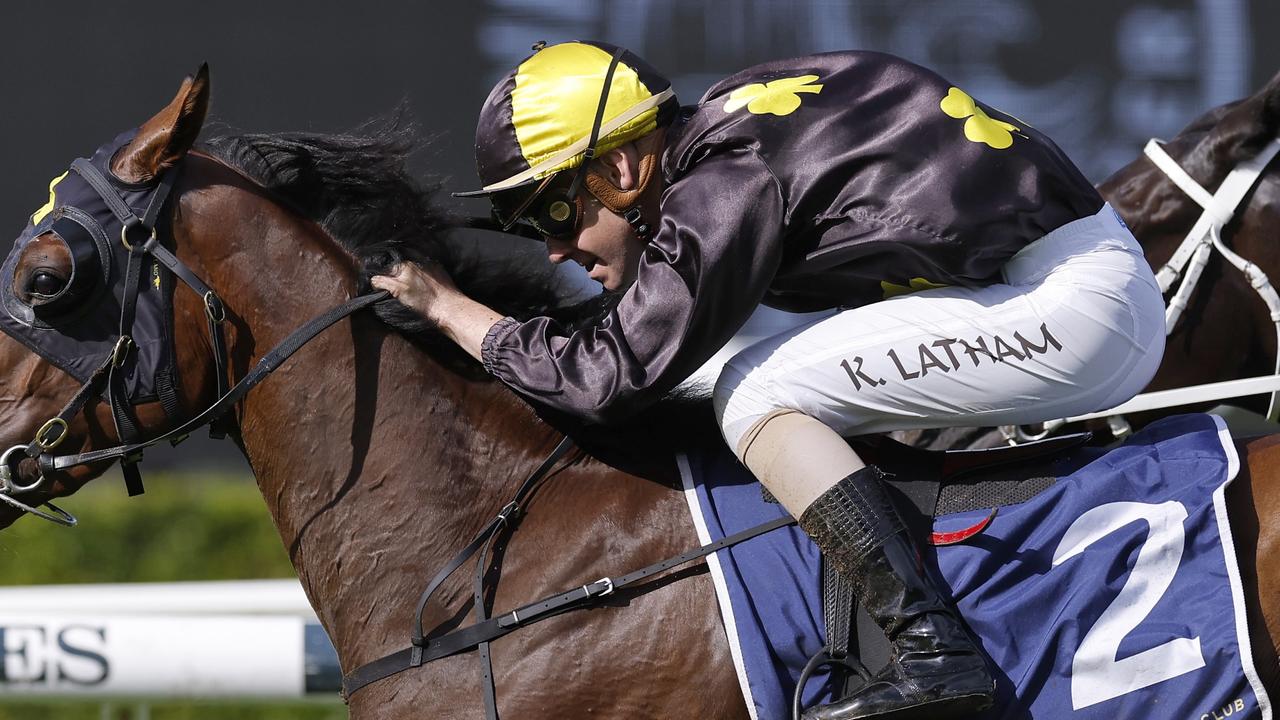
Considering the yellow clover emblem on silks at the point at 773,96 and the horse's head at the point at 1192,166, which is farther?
the horse's head at the point at 1192,166

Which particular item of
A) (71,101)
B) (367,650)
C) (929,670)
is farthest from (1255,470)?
(71,101)

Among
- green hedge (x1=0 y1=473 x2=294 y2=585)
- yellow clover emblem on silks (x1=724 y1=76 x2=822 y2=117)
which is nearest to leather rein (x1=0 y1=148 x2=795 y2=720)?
yellow clover emblem on silks (x1=724 y1=76 x2=822 y2=117)

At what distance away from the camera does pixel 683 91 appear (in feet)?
17.2

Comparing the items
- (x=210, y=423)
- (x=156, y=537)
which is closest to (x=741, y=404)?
(x=210, y=423)

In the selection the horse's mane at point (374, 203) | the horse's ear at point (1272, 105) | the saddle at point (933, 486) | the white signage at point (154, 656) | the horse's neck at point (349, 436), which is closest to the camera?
the saddle at point (933, 486)

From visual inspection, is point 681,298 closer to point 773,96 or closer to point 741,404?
point 741,404

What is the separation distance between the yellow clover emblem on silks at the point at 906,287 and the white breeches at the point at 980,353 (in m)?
0.02

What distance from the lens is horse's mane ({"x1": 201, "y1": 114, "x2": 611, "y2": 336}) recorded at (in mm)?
2414

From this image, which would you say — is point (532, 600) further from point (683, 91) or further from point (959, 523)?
point (683, 91)

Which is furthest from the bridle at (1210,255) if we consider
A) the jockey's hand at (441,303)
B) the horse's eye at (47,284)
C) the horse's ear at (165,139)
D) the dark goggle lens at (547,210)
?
the horse's eye at (47,284)

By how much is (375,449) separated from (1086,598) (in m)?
1.19

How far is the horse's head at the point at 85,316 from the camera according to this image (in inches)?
87.4

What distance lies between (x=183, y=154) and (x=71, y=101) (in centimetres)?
320

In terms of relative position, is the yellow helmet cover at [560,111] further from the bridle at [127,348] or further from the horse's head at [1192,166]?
the horse's head at [1192,166]
